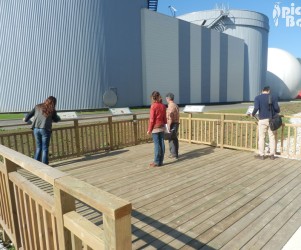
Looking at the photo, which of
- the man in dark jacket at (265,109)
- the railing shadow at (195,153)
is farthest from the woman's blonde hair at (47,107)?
the man in dark jacket at (265,109)

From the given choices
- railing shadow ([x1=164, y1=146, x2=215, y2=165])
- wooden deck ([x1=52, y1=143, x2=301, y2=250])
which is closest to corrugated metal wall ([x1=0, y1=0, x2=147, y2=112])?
wooden deck ([x1=52, y1=143, x2=301, y2=250])

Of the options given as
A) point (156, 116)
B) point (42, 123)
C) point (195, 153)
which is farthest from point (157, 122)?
point (42, 123)

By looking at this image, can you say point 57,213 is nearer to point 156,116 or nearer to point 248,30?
point 156,116

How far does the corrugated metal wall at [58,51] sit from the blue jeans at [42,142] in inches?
710

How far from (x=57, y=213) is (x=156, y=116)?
4657mm

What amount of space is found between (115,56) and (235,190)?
22199mm

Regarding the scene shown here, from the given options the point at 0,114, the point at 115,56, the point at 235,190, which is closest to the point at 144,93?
the point at 115,56

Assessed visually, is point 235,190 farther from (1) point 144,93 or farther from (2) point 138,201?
(1) point 144,93

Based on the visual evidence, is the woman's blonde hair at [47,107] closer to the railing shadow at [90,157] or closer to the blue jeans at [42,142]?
the blue jeans at [42,142]

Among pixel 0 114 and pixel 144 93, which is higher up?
pixel 144 93

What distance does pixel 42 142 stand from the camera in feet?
20.8

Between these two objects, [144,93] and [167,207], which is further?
[144,93]

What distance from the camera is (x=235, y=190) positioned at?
4.87 m

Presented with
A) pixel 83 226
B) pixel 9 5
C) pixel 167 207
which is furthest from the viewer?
pixel 9 5
